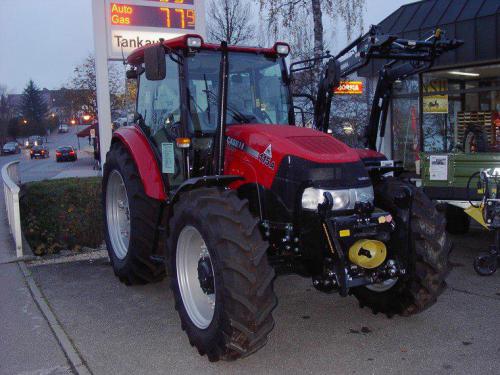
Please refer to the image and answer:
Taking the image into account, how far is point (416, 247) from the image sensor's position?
4.55 metres

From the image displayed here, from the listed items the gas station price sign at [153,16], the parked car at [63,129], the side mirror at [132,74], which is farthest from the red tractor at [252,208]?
the parked car at [63,129]

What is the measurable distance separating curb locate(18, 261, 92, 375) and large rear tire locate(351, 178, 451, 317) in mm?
2612

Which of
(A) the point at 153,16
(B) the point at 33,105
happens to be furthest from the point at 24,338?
(B) the point at 33,105

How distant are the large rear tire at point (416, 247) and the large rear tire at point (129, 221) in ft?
7.67

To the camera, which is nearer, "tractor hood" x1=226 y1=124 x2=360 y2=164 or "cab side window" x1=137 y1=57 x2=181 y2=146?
"tractor hood" x1=226 y1=124 x2=360 y2=164

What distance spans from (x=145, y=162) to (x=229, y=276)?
222 cm

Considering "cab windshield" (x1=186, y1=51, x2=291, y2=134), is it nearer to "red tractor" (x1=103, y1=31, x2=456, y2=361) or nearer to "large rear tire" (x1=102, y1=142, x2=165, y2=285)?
"red tractor" (x1=103, y1=31, x2=456, y2=361)

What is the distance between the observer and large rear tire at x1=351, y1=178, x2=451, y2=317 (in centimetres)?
454

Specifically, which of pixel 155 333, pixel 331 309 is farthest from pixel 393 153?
pixel 155 333

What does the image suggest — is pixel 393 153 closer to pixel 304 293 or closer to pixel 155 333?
pixel 304 293

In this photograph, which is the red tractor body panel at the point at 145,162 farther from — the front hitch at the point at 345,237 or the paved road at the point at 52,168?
the paved road at the point at 52,168

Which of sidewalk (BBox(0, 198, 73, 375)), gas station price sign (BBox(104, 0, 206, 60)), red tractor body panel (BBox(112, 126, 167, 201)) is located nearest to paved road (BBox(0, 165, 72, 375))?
sidewalk (BBox(0, 198, 73, 375))

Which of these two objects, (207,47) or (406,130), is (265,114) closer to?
(207,47)

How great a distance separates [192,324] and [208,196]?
1.03 metres
